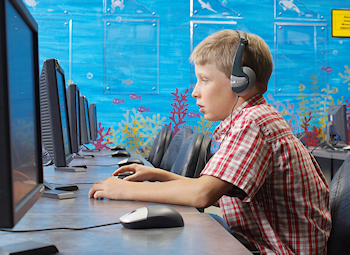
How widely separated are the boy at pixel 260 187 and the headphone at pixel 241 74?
33 mm

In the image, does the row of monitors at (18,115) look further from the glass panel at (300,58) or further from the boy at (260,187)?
the glass panel at (300,58)

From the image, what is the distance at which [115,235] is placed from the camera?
0.65 m

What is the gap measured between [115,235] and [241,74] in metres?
0.57

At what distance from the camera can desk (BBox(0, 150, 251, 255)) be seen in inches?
22.8

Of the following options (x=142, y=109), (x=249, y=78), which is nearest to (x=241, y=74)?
(x=249, y=78)

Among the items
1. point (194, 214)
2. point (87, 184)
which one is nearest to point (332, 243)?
point (194, 214)

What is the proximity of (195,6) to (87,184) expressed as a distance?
382 centimetres

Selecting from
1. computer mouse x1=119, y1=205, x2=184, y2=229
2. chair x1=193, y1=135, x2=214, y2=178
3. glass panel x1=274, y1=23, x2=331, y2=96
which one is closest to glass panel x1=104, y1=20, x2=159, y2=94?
glass panel x1=274, y1=23, x2=331, y2=96

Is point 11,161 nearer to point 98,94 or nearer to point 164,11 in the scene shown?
point 98,94

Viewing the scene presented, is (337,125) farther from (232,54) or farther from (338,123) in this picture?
(232,54)

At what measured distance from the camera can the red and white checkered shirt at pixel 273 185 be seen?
0.84 m

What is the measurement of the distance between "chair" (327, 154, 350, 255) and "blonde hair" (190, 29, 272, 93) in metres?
0.36

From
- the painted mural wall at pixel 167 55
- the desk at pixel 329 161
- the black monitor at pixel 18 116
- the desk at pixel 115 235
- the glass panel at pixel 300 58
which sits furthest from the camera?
the glass panel at pixel 300 58

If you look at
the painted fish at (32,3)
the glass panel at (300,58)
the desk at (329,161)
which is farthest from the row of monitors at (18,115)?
the glass panel at (300,58)
